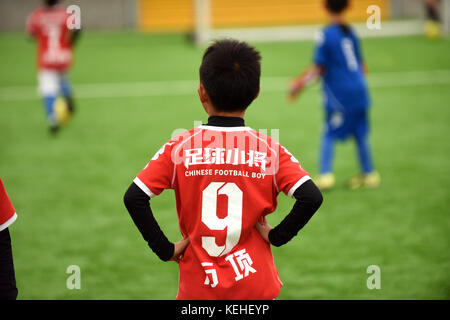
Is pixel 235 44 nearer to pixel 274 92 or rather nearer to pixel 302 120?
pixel 302 120

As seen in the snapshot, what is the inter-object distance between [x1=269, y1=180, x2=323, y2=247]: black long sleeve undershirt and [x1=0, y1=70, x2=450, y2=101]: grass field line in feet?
34.4

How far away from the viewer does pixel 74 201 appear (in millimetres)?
6609

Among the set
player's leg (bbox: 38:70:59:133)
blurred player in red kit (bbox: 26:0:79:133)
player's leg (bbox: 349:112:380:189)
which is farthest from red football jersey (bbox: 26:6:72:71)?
player's leg (bbox: 349:112:380:189)

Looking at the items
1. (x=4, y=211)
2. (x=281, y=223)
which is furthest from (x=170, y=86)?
(x=281, y=223)

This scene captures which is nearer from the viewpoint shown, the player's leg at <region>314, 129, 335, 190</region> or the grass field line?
the player's leg at <region>314, 129, 335, 190</region>

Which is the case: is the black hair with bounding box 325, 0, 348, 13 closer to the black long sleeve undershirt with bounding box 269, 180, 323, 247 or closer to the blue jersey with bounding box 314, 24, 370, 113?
the blue jersey with bounding box 314, 24, 370, 113

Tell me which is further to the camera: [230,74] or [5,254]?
[5,254]

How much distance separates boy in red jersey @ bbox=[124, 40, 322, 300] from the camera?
7.79ft

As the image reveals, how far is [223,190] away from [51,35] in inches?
317

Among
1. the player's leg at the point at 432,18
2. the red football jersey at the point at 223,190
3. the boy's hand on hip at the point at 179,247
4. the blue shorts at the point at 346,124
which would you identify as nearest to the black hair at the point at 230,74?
the red football jersey at the point at 223,190

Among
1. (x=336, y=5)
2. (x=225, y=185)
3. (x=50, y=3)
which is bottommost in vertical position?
(x=225, y=185)

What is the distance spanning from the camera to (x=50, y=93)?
9617 mm

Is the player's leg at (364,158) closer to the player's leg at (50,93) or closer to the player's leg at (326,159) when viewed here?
the player's leg at (326,159)

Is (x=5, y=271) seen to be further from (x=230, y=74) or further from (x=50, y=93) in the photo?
(x=50, y=93)
